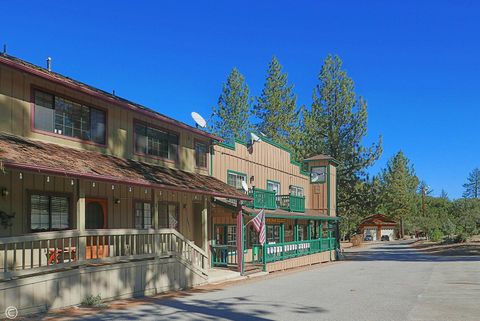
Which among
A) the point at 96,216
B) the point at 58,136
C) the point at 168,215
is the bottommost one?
the point at 168,215

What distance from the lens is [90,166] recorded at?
13180mm

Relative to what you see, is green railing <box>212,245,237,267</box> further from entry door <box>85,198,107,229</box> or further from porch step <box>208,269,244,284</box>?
entry door <box>85,198,107,229</box>

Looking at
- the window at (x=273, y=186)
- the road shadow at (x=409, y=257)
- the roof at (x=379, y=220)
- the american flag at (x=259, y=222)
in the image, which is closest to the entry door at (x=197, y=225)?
the american flag at (x=259, y=222)

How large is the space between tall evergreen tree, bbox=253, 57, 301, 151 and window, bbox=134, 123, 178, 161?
Result: 104ft

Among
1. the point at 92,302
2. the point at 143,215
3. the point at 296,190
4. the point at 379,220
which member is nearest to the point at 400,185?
the point at 379,220

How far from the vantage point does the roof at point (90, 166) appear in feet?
36.2

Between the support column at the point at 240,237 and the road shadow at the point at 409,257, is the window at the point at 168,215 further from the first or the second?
the road shadow at the point at 409,257

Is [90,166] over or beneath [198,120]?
beneath

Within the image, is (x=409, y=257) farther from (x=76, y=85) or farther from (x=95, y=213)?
(x=76, y=85)

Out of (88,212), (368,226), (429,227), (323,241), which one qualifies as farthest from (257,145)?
(368,226)

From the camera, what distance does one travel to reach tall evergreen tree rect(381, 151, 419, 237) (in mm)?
70750

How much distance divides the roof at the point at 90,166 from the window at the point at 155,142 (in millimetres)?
678

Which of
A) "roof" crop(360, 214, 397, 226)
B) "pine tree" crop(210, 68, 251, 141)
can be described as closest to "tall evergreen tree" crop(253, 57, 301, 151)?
"pine tree" crop(210, 68, 251, 141)

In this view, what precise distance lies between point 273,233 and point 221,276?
11.0 m
